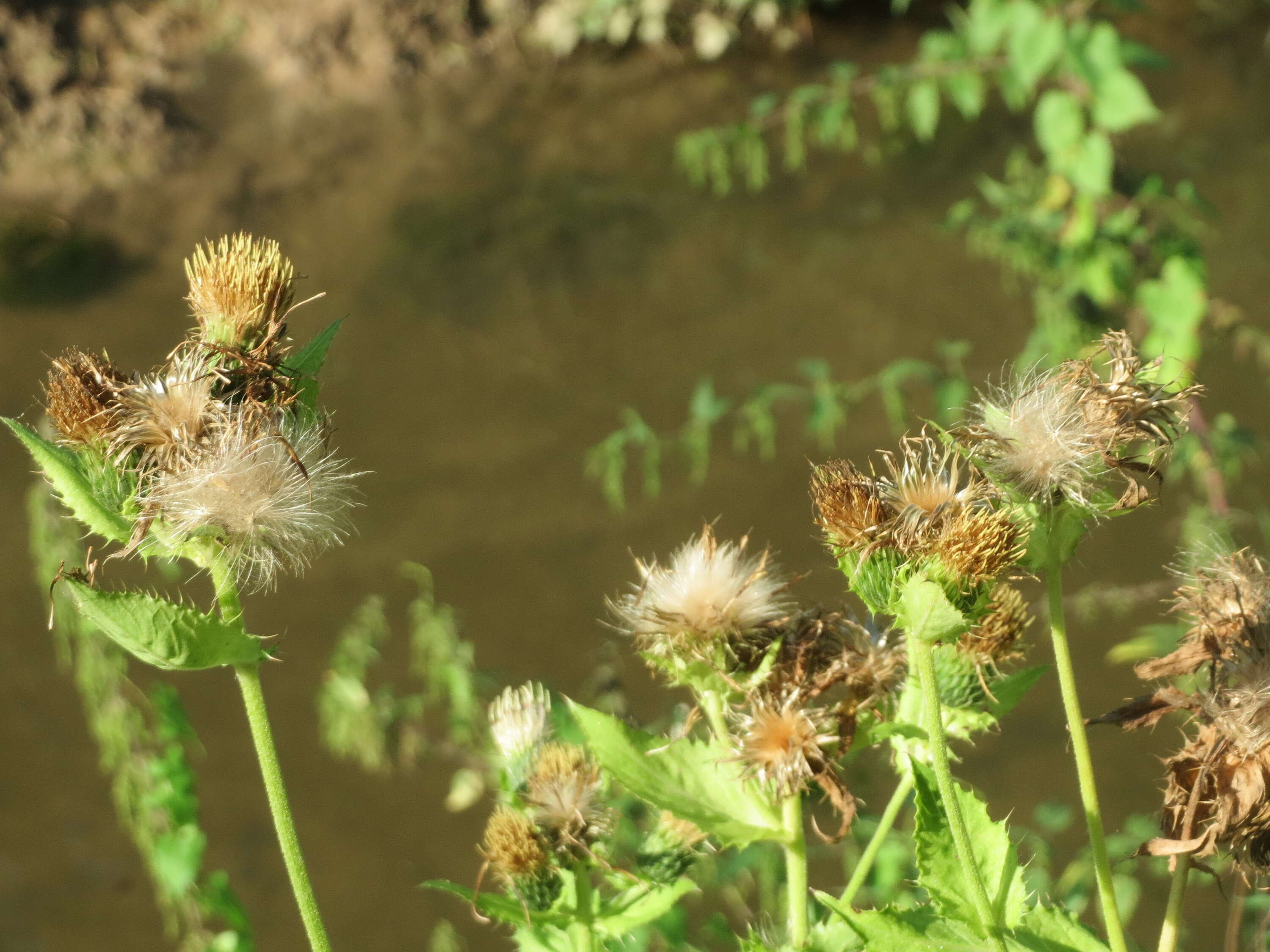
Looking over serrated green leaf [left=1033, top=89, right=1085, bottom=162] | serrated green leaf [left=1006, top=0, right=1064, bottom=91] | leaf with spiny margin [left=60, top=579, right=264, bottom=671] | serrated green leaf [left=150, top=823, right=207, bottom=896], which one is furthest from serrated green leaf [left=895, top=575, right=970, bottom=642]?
serrated green leaf [left=1033, top=89, right=1085, bottom=162]

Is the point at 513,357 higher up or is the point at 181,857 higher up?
the point at 513,357

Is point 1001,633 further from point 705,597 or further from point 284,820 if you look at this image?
point 284,820

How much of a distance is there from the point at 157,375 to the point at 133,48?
5882 mm

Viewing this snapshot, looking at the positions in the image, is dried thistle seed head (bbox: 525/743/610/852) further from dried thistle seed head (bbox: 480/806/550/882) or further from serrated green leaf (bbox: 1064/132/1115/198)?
serrated green leaf (bbox: 1064/132/1115/198)

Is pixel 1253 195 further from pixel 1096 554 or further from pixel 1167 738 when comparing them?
pixel 1167 738

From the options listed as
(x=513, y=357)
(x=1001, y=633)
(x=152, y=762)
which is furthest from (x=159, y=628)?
(x=513, y=357)

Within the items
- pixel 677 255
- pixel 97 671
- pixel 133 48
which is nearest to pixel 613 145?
pixel 677 255

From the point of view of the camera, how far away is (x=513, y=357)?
479 cm

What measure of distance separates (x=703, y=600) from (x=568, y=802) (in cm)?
19

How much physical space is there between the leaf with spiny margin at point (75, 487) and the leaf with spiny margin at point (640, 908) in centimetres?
40

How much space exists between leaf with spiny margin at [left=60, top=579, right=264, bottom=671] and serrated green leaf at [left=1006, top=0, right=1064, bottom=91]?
66.7 inches

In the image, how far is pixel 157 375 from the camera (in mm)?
761

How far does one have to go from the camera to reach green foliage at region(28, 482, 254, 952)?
3.66 ft

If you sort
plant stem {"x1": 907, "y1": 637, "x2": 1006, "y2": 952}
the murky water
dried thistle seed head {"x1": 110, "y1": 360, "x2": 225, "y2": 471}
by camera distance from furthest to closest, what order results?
the murky water → dried thistle seed head {"x1": 110, "y1": 360, "x2": 225, "y2": 471} → plant stem {"x1": 907, "y1": 637, "x2": 1006, "y2": 952}
